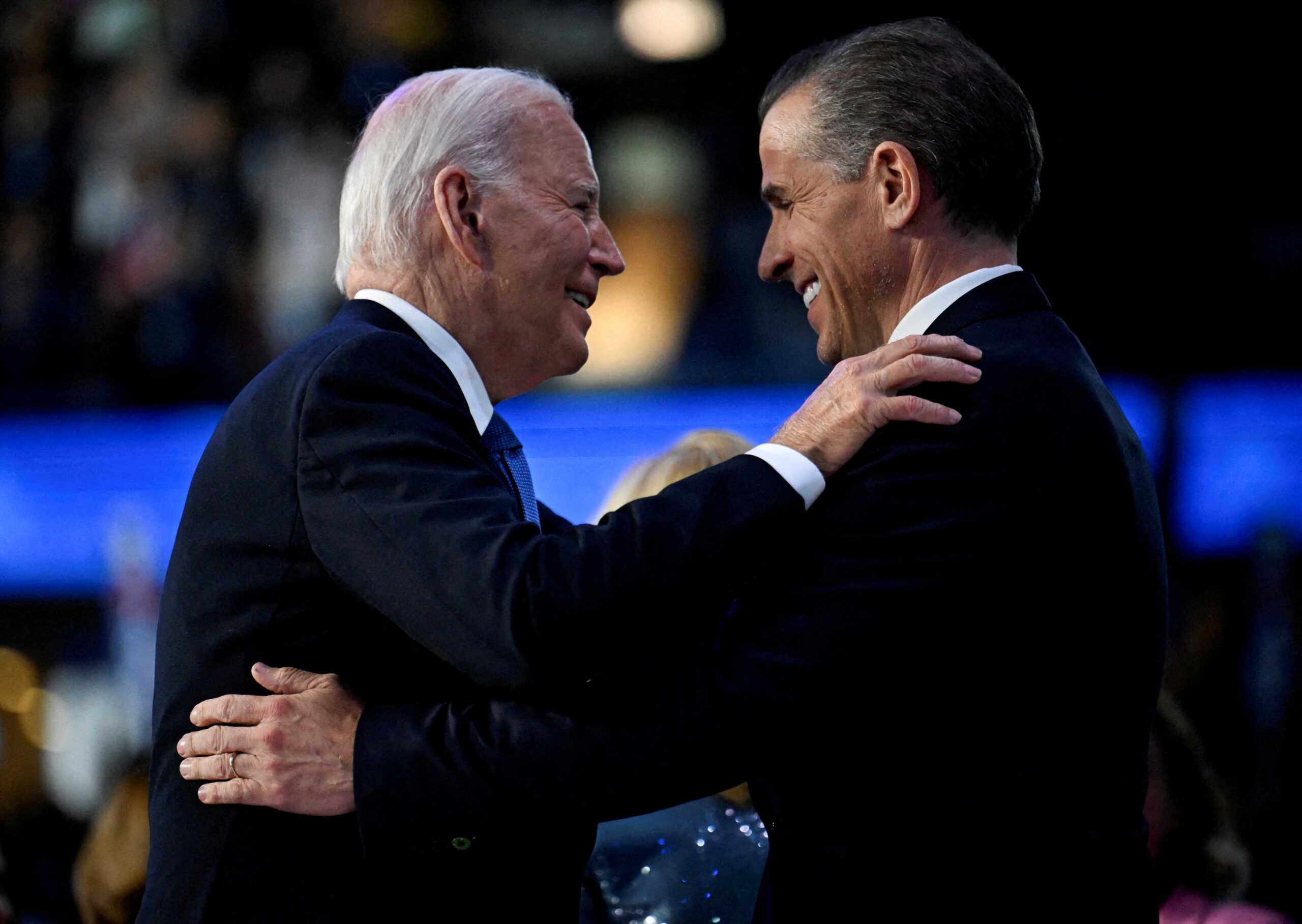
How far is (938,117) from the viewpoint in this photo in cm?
146

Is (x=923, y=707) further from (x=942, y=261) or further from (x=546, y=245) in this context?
(x=546, y=245)

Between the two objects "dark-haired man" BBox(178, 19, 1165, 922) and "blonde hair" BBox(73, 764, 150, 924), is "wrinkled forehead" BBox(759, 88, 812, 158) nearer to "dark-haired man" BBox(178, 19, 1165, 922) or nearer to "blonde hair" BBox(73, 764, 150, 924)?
"dark-haired man" BBox(178, 19, 1165, 922)

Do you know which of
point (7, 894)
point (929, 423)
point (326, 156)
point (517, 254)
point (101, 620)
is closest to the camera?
point (929, 423)

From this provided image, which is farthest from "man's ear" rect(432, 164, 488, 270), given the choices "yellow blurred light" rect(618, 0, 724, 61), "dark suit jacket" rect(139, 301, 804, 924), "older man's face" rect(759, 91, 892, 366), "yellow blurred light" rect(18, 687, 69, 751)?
"yellow blurred light" rect(618, 0, 724, 61)

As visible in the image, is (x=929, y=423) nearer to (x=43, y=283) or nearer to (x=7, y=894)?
(x=7, y=894)

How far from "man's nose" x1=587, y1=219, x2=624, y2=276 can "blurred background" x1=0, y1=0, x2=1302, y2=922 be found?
2.32 meters

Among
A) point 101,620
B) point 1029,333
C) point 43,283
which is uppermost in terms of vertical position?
point 1029,333

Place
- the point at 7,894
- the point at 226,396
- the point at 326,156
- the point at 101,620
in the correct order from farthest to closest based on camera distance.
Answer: the point at 326,156 → the point at 226,396 → the point at 101,620 → the point at 7,894

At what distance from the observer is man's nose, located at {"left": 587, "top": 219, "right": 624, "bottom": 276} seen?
1.77 meters

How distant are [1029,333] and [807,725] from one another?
0.49 m

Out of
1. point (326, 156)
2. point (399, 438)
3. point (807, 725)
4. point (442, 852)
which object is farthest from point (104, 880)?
point (326, 156)

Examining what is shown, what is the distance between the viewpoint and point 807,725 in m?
1.32

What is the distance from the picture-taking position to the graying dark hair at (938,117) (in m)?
1.47

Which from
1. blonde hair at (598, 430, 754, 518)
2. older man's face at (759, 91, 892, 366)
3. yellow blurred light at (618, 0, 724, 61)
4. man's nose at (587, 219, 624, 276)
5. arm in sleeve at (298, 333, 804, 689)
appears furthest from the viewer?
yellow blurred light at (618, 0, 724, 61)
